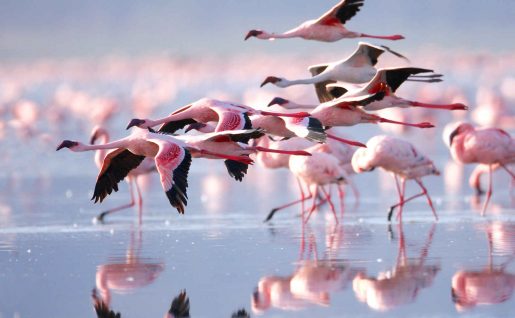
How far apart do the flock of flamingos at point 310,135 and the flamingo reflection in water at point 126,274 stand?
1.59 feet

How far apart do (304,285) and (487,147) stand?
15.7 ft

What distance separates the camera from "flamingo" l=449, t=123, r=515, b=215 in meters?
12.1

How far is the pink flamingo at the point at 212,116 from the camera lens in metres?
9.33

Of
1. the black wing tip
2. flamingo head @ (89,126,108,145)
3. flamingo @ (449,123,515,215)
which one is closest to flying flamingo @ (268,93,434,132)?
the black wing tip

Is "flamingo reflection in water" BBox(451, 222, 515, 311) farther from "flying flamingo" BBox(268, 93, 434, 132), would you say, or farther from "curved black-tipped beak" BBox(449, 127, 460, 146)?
"curved black-tipped beak" BBox(449, 127, 460, 146)

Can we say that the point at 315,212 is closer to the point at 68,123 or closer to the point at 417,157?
the point at 417,157

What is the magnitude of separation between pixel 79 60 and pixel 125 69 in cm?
2063

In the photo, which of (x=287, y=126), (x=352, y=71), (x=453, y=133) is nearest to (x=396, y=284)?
(x=287, y=126)

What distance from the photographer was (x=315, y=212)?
12.4 meters

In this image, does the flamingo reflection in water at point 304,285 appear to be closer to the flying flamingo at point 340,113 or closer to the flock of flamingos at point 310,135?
the flock of flamingos at point 310,135

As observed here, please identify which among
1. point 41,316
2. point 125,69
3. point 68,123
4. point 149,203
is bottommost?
point 41,316

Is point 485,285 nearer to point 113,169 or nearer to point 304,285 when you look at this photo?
point 304,285

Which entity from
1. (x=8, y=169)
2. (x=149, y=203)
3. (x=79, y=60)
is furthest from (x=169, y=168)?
(x=79, y=60)

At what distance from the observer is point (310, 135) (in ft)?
29.5
